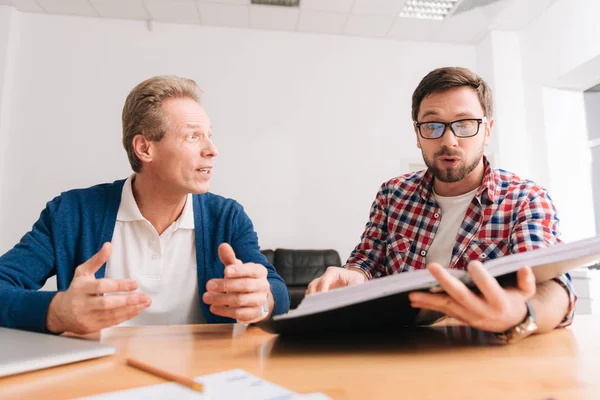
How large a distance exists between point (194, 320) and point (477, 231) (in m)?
0.96

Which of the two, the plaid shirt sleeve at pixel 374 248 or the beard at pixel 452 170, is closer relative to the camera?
the beard at pixel 452 170

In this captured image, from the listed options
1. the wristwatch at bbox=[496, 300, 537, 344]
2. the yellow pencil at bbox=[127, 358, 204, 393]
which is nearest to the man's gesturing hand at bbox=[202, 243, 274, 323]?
the yellow pencil at bbox=[127, 358, 204, 393]

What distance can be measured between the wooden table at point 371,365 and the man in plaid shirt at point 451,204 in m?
0.35

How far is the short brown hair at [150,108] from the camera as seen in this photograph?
55.3 inches

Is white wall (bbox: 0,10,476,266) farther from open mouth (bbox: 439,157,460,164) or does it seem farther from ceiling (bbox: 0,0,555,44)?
open mouth (bbox: 439,157,460,164)

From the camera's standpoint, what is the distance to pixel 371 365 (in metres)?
0.53

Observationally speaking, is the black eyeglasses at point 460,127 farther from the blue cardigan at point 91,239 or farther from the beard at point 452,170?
the blue cardigan at point 91,239

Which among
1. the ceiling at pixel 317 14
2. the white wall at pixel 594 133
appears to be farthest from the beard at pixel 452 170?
the white wall at pixel 594 133

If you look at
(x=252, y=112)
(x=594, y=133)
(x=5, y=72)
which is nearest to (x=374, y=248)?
(x=252, y=112)

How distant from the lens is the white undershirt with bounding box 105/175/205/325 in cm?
125

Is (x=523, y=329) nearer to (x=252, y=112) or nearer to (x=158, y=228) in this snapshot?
(x=158, y=228)

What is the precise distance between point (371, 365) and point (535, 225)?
778 mm

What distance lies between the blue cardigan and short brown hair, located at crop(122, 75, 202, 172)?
7.6 inches

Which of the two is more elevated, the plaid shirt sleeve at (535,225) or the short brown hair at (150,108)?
the short brown hair at (150,108)
